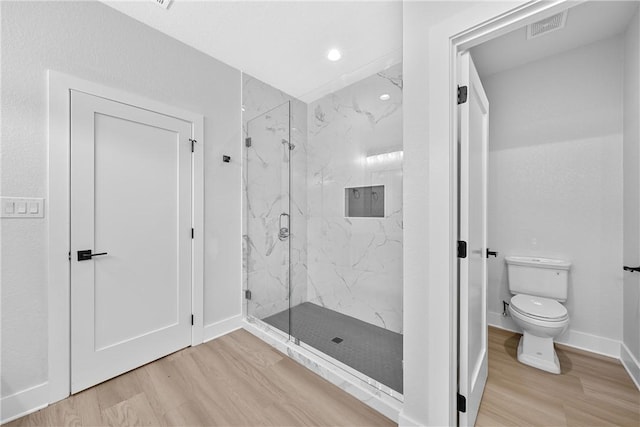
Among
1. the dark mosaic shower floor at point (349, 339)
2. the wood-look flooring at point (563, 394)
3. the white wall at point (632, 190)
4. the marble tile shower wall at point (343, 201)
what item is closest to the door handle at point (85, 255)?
the dark mosaic shower floor at point (349, 339)

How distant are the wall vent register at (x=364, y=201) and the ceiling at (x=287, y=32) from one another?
1.15 meters

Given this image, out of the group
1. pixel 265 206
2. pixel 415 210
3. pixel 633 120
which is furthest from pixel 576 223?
pixel 265 206

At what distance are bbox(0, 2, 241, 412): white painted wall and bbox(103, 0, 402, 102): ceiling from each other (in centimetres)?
21

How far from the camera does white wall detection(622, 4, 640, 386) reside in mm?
1797

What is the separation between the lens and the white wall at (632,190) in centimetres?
180

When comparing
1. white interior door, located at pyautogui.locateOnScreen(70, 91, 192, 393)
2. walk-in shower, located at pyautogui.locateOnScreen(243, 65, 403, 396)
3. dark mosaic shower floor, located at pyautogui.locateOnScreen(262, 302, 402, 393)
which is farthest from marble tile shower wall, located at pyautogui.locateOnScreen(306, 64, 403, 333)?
white interior door, located at pyautogui.locateOnScreen(70, 91, 192, 393)

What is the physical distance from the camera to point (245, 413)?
1573 mm

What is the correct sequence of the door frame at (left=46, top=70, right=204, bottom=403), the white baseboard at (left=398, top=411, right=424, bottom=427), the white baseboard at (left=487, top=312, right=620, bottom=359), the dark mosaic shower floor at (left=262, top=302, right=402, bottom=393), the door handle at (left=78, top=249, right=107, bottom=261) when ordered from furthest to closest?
1. the white baseboard at (left=487, top=312, right=620, bottom=359)
2. the dark mosaic shower floor at (left=262, top=302, right=402, bottom=393)
3. the door handle at (left=78, top=249, right=107, bottom=261)
4. the door frame at (left=46, top=70, right=204, bottom=403)
5. the white baseboard at (left=398, top=411, right=424, bottom=427)

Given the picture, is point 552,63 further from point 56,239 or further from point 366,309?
point 56,239

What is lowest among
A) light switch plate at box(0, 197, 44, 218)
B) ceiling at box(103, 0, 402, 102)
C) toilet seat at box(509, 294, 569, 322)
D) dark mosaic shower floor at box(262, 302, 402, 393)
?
dark mosaic shower floor at box(262, 302, 402, 393)

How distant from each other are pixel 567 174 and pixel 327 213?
2.26 metres

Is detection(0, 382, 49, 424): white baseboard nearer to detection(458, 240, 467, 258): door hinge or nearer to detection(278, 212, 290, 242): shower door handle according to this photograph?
detection(278, 212, 290, 242): shower door handle

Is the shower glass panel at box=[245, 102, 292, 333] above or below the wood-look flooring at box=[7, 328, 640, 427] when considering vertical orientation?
above

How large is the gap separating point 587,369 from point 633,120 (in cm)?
187
